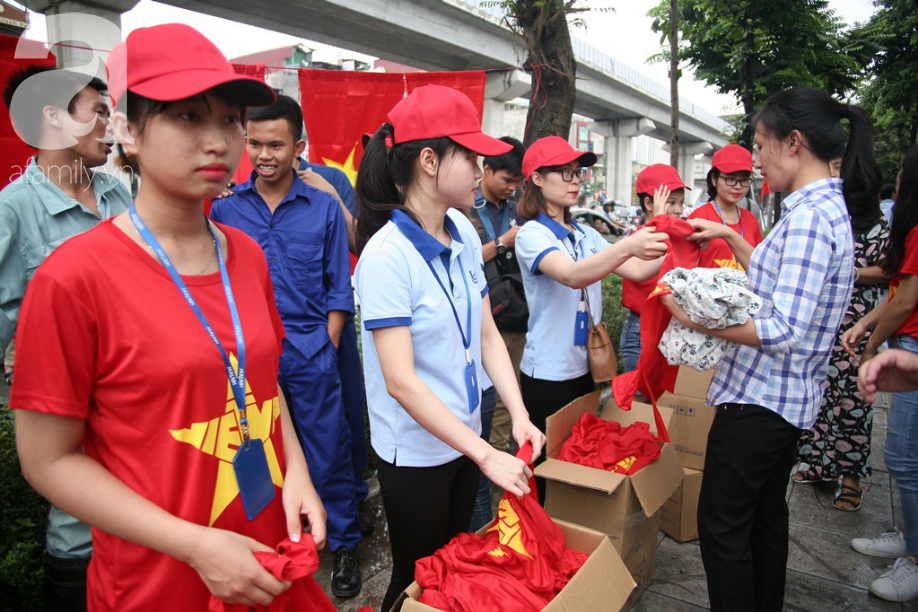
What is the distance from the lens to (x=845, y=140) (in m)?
2.03

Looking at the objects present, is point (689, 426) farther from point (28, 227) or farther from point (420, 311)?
point (28, 227)

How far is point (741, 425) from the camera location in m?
2.06

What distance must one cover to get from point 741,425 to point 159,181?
187 cm

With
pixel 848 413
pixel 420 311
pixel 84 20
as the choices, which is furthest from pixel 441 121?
pixel 84 20

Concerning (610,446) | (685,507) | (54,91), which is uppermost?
(54,91)

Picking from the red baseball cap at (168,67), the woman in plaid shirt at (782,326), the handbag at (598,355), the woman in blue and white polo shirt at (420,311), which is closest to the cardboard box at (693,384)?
the handbag at (598,355)

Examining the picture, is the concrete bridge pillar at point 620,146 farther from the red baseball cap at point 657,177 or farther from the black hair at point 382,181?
the black hair at point 382,181

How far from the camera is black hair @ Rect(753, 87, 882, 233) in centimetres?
199

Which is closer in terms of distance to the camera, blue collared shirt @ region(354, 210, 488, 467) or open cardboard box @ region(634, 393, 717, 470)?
blue collared shirt @ region(354, 210, 488, 467)

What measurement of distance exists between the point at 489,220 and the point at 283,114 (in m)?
1.39

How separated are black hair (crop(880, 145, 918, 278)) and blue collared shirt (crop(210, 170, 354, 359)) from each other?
2.42 m

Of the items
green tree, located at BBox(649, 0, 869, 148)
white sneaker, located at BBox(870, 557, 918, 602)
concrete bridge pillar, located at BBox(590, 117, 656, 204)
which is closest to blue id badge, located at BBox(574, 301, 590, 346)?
white sneaker, located at BBox(870, 557, 918, 602)

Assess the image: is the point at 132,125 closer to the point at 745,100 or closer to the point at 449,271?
the point at 449,271

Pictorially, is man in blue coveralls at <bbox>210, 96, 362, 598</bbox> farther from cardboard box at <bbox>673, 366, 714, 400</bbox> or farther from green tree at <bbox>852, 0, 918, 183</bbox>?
green tree at <bbox>852, 0, 918, 183</bbox>
